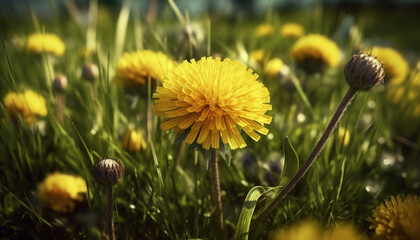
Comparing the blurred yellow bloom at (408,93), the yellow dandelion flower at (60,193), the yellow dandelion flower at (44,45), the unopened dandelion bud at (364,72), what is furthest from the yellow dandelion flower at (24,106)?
the blurred yellow bloom at (408,93)

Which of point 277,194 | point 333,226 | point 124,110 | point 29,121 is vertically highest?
point 124,110

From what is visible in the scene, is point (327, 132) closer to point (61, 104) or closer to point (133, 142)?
point (133, 142)

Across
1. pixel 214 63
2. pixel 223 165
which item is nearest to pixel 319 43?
pixel 223 165

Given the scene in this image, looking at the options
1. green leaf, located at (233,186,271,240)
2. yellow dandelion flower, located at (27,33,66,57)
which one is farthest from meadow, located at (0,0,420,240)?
yellow dandelion flower, located at (27,33,66,57)

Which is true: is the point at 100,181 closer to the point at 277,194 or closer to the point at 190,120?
the point at 190,120

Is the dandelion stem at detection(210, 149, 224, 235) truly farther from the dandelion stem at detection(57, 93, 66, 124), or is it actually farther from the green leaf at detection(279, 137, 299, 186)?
the dandelion stem at detection(57, 93, 66, 124)
